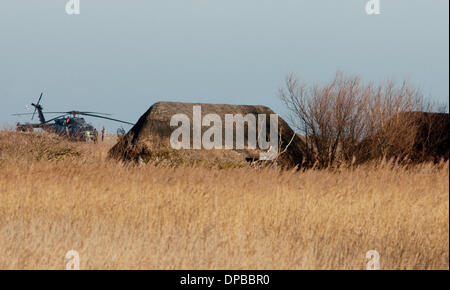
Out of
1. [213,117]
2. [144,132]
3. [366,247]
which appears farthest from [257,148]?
[366,247]

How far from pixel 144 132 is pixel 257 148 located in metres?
3.38

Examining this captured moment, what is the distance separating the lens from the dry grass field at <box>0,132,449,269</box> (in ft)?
21.3

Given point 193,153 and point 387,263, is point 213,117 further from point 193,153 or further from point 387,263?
point 387,263

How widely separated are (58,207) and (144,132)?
23.7 ft

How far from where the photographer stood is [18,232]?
7707mm

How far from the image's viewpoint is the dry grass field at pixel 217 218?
6.50 meters

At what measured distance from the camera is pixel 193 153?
16.2 metres

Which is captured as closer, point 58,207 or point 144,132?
point 58,207

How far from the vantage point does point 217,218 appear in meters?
8.88
